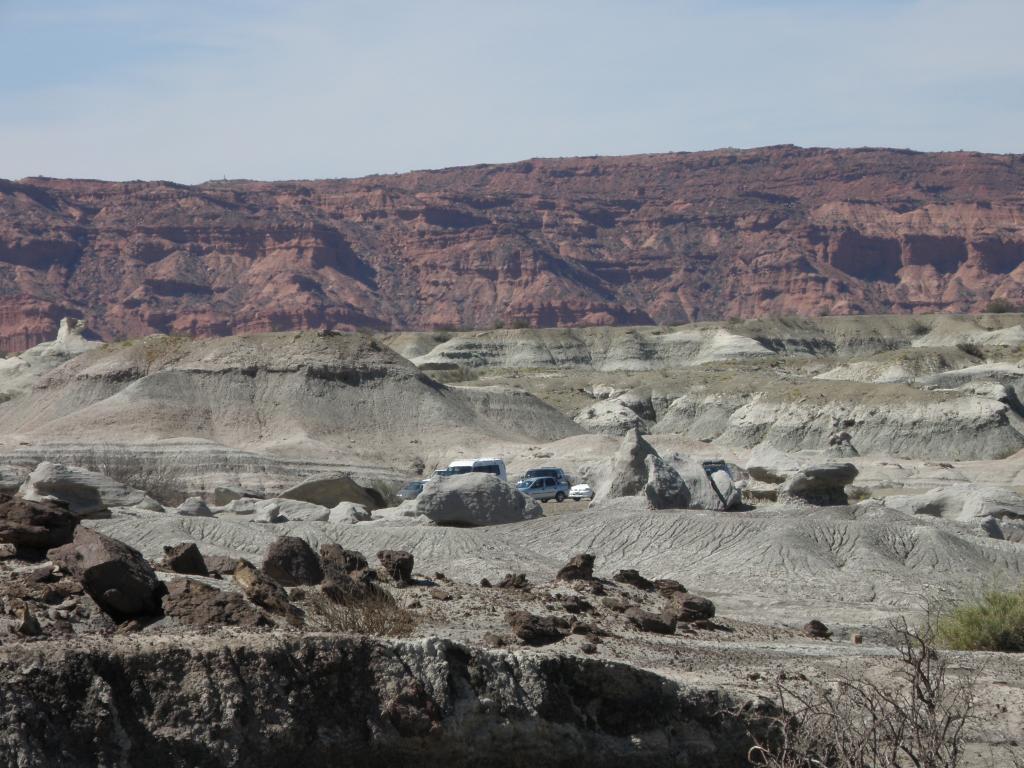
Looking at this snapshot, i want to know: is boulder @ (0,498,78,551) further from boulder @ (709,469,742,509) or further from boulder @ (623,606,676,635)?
boulder @ (709,469,742,509)

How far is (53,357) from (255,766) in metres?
80.6

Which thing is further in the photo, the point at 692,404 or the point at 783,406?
the point at 692,404

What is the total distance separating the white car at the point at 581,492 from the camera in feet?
146

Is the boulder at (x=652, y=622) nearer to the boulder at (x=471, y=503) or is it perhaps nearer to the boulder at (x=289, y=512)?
the boulder at (x=471, y=503)

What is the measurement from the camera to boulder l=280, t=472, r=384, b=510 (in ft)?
140

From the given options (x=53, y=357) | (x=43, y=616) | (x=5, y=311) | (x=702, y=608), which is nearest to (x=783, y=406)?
(x=53, y=357)

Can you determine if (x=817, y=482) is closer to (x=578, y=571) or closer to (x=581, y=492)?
(x=581, y=492)

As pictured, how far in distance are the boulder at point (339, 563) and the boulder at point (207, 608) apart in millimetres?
3165

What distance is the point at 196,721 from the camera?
9539 millimetres

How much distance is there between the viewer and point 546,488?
148 ft

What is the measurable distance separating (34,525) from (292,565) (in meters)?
2.86

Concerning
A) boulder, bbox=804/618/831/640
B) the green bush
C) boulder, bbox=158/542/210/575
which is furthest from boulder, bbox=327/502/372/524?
the green bush

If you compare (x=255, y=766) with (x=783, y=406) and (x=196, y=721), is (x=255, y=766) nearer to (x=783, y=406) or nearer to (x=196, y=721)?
(x=196, y=721)

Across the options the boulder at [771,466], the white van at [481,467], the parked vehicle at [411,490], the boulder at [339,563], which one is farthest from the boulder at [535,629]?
the white van at [481,467]
